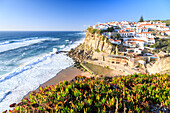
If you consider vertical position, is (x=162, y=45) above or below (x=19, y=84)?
above

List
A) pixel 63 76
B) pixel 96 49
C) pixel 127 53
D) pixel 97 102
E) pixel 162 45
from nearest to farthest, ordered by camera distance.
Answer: pixel 97 102 → pixel 63 76 → pixel 127 53 → pixel 162 45 → pixel 96 49

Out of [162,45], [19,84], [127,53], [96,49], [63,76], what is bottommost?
[19,84]

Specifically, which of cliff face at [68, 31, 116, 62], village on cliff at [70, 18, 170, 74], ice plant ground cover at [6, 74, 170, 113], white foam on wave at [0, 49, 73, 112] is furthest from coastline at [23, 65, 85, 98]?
ice plant ground cover at [6, 74, 170, 113]

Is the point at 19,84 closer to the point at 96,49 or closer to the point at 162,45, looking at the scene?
the point at 96,49

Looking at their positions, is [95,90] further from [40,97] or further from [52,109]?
[40,97]

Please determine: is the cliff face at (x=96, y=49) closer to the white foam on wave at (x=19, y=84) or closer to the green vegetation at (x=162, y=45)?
the white foam on wave at (x=19, y=84)

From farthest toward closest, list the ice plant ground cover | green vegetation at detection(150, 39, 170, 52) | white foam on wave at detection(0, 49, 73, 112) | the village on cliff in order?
green vegetation at detection(150, 39, 170, 52), the village on cliff, white foam on wave at detection(0, 49, 73, 112), the ice plant ground cover

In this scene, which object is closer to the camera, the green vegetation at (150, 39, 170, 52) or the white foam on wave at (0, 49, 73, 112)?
the white foam on wave at (0, 49, 73, 112)

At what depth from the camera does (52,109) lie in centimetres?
419

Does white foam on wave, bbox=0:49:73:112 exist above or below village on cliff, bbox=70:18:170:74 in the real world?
below

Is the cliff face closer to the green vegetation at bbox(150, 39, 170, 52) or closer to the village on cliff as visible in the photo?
the village on cliff

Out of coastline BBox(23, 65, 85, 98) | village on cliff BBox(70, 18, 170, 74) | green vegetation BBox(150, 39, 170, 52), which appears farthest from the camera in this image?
green vegetation BBox(150, 39, 170, 52)

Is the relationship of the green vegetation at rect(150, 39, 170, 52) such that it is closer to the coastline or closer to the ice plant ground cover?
the coastline

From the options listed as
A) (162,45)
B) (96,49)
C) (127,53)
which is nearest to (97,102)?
(127,53)
